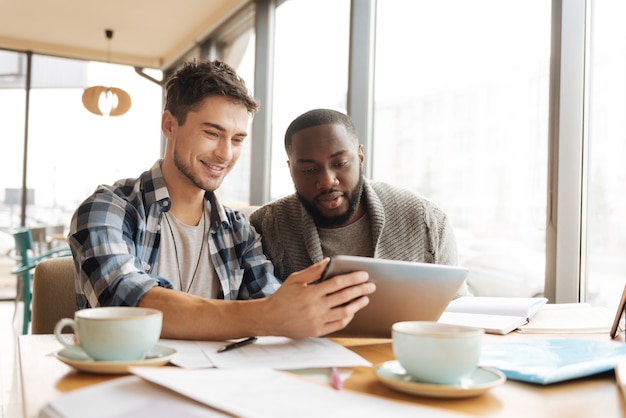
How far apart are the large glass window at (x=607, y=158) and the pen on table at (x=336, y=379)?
1.44 m

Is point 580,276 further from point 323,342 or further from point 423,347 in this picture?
point 423,347

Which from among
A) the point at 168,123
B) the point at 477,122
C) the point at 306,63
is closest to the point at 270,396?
the point at 168,123

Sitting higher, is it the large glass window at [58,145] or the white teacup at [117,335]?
the large glass window at [58,145]

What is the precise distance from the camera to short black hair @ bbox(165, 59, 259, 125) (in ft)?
5.29

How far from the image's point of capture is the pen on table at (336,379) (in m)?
0.75

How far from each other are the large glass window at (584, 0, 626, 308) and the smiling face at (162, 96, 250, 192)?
115 centimetres

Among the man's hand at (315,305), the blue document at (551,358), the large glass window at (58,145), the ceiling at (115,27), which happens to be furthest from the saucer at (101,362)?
the large glass window at (58,145)

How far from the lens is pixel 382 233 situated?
1714 mm

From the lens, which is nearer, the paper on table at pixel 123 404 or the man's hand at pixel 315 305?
the paper on table at pixel 123 404

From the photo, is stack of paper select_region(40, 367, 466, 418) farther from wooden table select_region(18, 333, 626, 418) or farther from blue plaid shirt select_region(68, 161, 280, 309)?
blue plaid shirt select_region(68, 161, 280, 309)

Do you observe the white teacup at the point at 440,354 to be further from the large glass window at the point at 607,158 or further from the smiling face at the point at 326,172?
the large glass window at the point at 607,158

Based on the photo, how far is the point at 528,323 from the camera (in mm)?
1270

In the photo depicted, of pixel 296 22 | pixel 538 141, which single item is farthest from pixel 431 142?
pixel 296 22

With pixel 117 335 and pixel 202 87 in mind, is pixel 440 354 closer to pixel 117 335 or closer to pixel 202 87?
pixel 117 335
